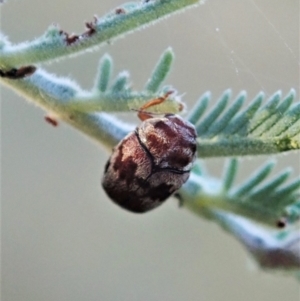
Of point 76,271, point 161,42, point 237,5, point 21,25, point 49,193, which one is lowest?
point 76,271

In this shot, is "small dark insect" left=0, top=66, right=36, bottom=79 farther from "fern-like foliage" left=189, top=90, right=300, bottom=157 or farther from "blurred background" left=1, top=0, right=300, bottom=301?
"blurred background" left=1, top=0, right=300, bottom=301

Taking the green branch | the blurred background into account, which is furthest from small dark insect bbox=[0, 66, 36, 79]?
the blurred background

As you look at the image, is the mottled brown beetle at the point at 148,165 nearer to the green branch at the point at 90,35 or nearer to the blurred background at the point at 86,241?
the green branch at the point at 90,35

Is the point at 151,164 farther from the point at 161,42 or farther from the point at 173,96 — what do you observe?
the point at 161,42

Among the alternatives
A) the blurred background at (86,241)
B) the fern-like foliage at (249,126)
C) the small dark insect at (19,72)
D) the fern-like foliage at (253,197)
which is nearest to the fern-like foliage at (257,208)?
the fern-like foliage at (253,197)

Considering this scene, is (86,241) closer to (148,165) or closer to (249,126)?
(148,165)

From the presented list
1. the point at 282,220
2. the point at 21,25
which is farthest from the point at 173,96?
the point at 21,25

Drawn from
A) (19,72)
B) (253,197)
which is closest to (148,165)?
(253,197)
